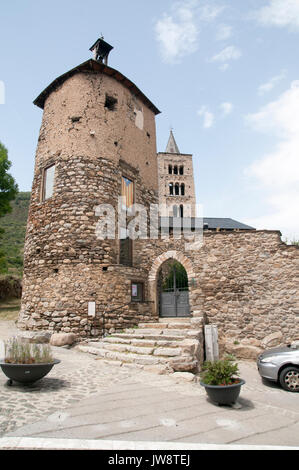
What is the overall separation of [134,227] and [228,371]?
26.0ft

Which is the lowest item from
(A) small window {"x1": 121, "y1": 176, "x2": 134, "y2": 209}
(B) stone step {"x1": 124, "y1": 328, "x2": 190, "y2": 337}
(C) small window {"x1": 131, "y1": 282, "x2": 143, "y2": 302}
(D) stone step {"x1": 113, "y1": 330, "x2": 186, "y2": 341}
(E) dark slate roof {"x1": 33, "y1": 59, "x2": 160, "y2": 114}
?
(D) stone step {"x1": 113, "y1": 330, "x2": 186, "y2": 341}

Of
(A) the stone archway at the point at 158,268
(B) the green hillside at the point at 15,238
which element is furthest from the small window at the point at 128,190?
(B) the green hillside at the point at 15,238

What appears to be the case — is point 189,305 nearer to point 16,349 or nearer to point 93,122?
point 16,349

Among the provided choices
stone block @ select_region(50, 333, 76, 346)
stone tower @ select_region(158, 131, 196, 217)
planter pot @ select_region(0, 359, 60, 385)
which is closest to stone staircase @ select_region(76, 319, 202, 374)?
stone block @ select_region(50, 333, 76, 346)

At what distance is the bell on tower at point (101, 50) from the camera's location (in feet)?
45.2

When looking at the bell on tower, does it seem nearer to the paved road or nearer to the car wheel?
the paved road

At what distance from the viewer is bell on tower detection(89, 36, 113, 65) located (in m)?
13.8

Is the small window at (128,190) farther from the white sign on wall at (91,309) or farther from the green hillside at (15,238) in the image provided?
the green hillside at (15,238)

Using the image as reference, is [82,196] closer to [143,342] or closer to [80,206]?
[80,206]

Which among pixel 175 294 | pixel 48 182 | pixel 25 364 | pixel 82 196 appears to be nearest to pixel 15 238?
pixel 48 182

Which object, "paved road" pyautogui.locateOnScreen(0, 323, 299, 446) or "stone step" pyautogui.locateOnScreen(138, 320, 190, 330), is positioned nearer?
"paved road" pyautogui.locateOnScreen(0, 323, 299, 446)

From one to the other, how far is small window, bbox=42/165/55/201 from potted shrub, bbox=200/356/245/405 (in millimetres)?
8763

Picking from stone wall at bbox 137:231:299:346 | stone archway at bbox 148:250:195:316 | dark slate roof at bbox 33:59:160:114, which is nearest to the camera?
stone wall at bbox 137:231:299:346

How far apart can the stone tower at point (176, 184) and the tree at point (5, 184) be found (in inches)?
1074
